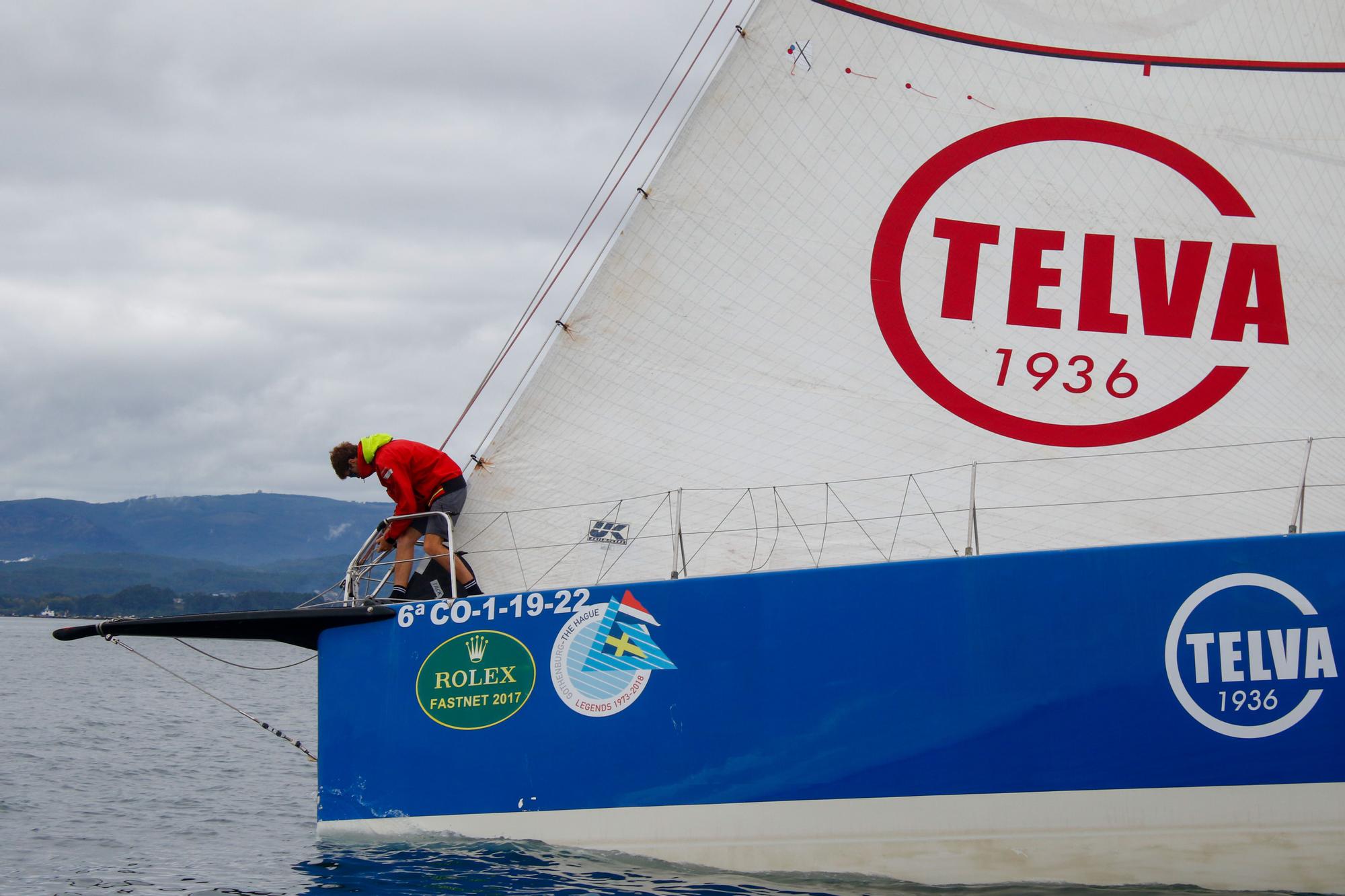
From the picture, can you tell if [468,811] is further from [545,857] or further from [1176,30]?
[1176,30]

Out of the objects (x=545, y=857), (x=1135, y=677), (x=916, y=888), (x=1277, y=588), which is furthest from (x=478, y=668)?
(x=1277, y=588)

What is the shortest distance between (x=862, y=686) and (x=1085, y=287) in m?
2.69

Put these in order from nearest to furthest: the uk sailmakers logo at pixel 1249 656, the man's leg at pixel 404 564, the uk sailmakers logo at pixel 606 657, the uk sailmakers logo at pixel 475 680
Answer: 1. the uk sailmakers logo at pixel 1249 656
2. the uk sailmakers logo at pixel 606 657
3. the uk sailmakers logo at pixel 475 680
4. the man's leg at pixel 404 564

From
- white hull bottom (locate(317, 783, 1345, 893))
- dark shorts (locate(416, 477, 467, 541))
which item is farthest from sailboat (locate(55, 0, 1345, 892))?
white hull bottom (locate(317, 783, 1345, 893))

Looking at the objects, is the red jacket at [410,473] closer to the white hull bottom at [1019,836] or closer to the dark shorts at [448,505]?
the dark shorts at [448,505]

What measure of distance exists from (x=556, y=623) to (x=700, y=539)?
1.00m

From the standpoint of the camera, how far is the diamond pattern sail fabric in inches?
279

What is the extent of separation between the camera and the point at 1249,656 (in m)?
5.80

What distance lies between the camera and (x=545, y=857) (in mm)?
6496

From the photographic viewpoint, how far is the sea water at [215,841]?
6.26m

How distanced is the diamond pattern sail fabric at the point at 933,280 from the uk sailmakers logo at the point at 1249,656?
1387 mm

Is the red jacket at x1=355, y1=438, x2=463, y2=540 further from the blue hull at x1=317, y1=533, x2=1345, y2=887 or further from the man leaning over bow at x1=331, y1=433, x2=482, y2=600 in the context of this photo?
the blue hull at x1=317, y1=533, x2=1345, y2=887

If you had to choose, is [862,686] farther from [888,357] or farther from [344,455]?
[344,455]

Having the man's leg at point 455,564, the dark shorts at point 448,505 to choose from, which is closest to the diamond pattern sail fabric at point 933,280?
the man's leg at point 455,564
